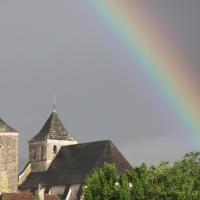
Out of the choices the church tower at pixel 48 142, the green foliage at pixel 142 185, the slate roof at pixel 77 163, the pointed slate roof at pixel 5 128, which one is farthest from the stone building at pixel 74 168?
the green foliage at pixel 142 185

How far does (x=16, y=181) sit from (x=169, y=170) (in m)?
46.2

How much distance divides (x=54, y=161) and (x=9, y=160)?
31.3 ft

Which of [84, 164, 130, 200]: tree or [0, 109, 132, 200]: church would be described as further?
[0, 109, 132, 200]: church

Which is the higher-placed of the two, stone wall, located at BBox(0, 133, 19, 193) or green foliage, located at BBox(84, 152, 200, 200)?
stone wall, located at BBox(0, 133, 19, 193)

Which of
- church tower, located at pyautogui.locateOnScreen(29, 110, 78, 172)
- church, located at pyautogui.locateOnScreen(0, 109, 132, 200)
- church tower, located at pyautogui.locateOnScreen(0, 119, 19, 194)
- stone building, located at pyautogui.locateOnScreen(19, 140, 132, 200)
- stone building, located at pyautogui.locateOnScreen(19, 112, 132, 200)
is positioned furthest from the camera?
church tower, located at pyautogui.locateOnScreen(29, 110, 78, 172)

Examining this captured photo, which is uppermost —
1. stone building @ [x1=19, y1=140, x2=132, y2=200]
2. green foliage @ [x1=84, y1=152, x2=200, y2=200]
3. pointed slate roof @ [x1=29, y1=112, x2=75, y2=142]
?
pointed slate roof @ [x1=29, y1=112, x2=75, y2=142]

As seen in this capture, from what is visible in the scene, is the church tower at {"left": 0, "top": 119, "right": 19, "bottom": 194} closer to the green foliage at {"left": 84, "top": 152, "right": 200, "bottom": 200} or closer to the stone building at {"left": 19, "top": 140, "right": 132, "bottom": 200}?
the stone building at {"left": 19, "top": 140, "right": 132, "bottom": 200}

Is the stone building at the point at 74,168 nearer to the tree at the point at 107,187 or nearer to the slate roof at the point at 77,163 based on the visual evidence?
the slate roof at the point at 77,163

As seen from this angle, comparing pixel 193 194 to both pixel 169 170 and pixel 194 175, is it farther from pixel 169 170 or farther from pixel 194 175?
pixel 194 175

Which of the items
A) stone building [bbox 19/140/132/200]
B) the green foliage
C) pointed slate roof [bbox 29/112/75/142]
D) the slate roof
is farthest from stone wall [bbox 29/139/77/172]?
the green foliage

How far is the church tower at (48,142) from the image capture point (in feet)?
360

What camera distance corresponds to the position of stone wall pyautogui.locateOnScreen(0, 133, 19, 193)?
9925 cm

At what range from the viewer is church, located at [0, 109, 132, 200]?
316 feet

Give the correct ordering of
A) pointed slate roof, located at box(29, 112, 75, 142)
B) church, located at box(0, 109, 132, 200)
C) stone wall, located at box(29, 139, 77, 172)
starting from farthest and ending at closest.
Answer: pointed slate roof, located at box(29, 112, 75, 142) < stone wall, located at box(29, 139, 77, 172) < church, located at box(0, 109, 132, 200)
